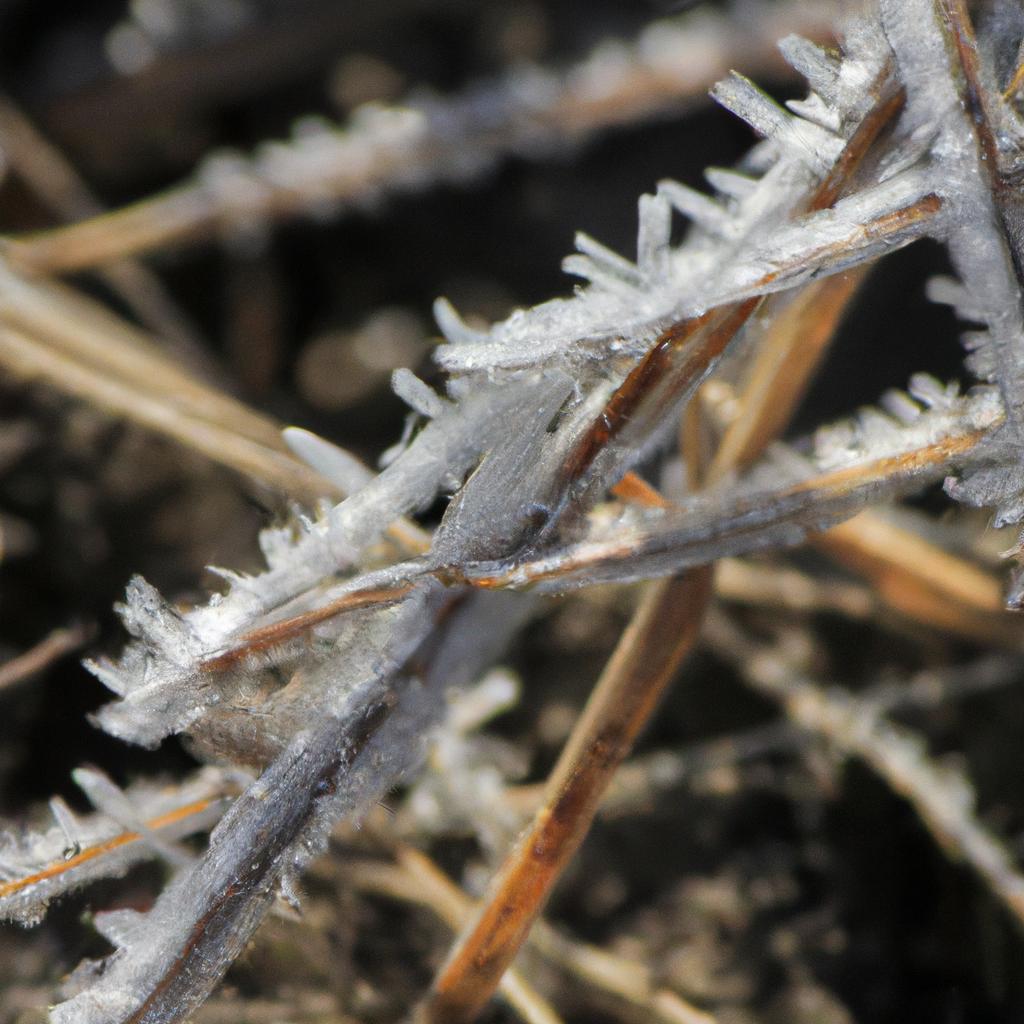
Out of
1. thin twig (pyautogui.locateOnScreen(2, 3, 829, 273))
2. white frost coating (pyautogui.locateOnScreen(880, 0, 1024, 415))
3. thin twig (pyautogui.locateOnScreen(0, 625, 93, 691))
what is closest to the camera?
white frost coating (pyautogui.locateOnScreen(880, 0, 1024, 415))

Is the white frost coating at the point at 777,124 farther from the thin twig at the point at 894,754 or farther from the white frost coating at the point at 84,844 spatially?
the thin twig at the point at 894,754

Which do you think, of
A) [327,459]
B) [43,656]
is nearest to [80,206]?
[43,656]

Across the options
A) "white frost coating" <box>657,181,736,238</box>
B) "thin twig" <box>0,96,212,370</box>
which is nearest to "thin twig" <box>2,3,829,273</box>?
"thin twig" <box>0,96,212,370</box>

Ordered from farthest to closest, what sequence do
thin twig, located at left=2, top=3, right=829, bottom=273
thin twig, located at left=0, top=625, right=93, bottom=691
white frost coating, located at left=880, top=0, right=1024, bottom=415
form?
thin twig, located at left=2, top=3, right=829, bottom=273 → thin twig, located at left=0, top=625, right=93, bottom=691 → white frost coating, located at left=880, top=0, right=1024, bottom=415

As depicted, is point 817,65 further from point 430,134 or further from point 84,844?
point 430,134

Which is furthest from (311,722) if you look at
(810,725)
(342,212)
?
(342,212)

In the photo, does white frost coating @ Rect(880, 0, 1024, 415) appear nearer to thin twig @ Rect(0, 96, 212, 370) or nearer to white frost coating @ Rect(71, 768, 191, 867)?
white frost coating @ Rect(71, 768, 191, 867)

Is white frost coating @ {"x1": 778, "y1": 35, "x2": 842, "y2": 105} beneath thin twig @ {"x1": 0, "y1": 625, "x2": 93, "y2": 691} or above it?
above

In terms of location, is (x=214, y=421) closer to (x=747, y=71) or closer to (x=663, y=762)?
(x=663, y=762)
